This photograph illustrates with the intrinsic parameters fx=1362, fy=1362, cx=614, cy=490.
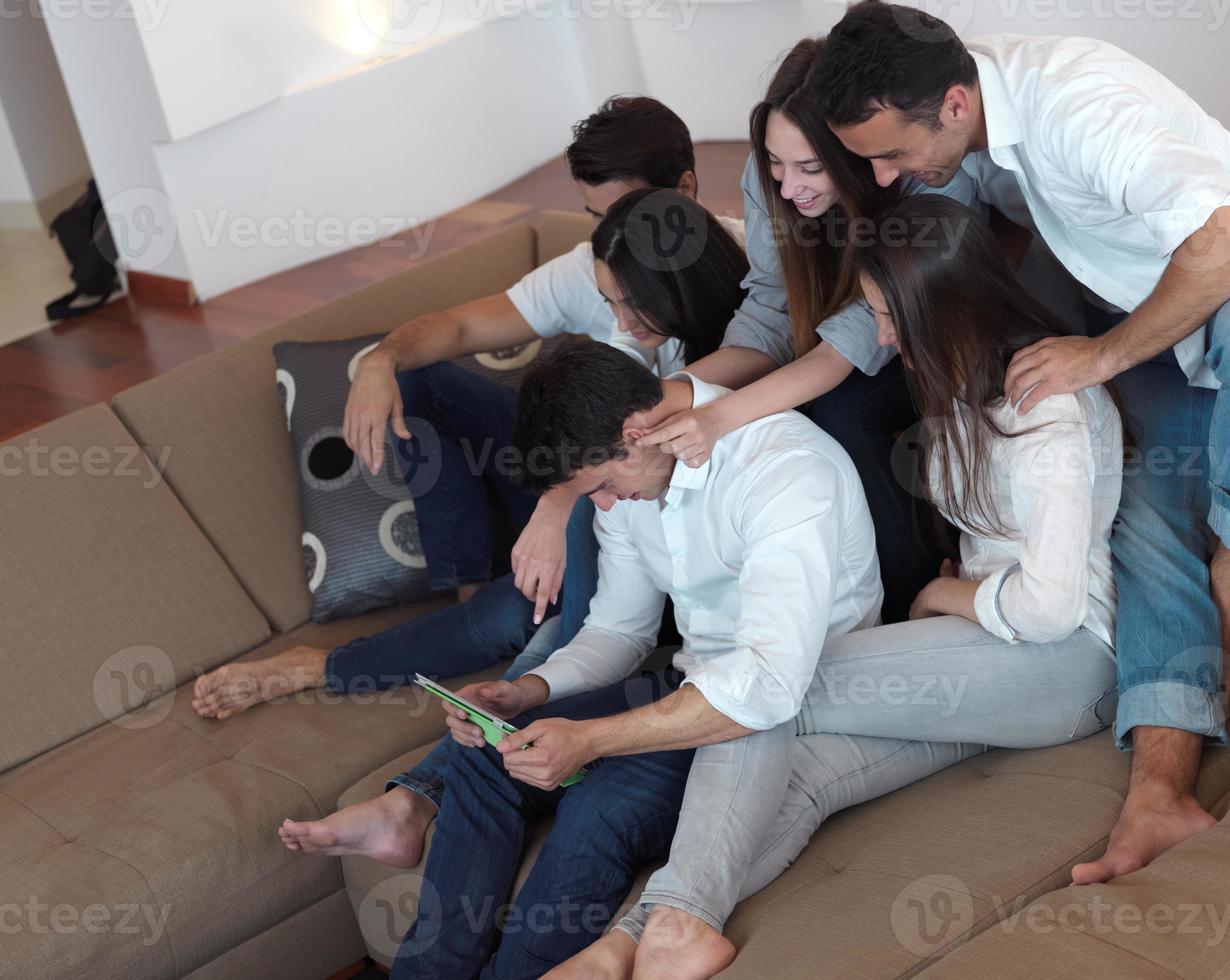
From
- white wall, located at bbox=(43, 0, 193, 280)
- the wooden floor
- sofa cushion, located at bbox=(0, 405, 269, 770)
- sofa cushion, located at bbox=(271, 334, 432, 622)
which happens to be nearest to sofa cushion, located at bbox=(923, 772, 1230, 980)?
sofa cushion, located at bbox=(271, 334, 432, 622)

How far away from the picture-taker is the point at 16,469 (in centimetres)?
246

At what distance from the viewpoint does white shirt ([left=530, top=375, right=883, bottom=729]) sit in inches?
68.9

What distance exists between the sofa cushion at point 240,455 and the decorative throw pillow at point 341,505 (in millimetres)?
54

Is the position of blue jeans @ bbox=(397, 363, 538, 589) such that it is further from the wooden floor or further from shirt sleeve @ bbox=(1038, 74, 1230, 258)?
the wooden floor

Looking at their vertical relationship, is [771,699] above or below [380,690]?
above

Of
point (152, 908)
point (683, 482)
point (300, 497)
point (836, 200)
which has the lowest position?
point (152, 908)

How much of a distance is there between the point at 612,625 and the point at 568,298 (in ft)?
2.54

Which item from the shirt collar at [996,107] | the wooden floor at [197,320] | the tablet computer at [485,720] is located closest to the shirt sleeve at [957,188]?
the shirt collar at [996,107]

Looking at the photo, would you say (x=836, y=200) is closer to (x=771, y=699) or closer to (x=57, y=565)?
(x=771, y=699)

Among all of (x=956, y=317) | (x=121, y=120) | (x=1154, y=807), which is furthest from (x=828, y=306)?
(x=121, y=120)

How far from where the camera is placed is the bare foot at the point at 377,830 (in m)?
2.01

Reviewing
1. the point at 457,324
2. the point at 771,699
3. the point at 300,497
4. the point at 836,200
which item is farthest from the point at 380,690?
the point at 836,200

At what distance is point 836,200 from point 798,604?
0.69 metres

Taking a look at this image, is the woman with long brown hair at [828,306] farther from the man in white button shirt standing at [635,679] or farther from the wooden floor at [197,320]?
the wooden floor at [197,320]
